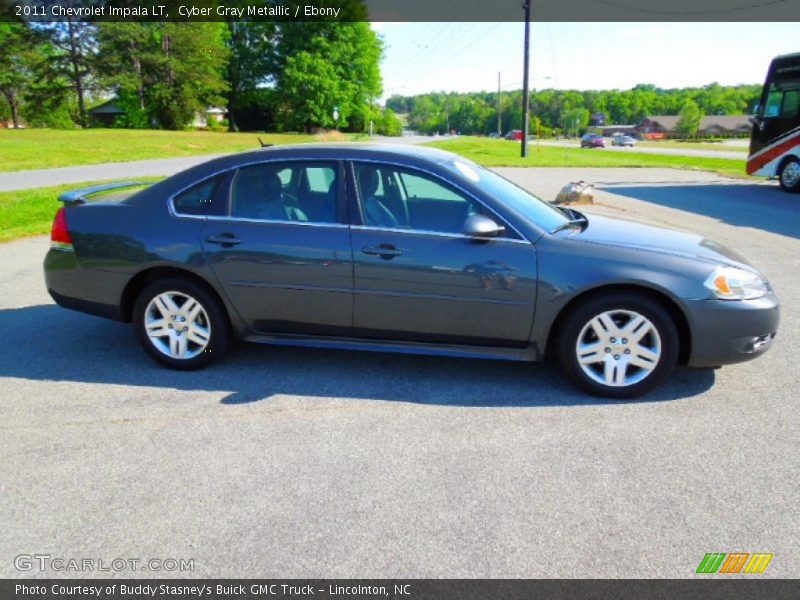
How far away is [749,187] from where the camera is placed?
58.1ft

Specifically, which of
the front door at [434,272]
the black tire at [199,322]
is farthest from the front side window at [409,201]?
the black tire at [199,322]

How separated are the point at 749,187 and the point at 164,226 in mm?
18436

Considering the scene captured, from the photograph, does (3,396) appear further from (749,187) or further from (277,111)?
(277,111)

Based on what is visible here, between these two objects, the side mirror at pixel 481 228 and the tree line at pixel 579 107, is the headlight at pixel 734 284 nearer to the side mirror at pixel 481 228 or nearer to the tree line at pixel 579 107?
the side mirror at pixel 481 228

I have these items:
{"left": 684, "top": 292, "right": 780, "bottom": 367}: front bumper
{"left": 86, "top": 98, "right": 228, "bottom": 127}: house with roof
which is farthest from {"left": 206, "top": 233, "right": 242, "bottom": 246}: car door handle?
{"left": 86, "top": 98, "right": 228, "bottom": 127}: house with roof

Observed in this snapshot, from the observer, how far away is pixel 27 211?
36.0ft

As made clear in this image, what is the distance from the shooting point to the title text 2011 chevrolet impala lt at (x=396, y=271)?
367cm

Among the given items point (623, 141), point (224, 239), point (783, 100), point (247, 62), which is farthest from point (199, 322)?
point (623, 141)

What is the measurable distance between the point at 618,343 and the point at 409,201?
1.67 metres

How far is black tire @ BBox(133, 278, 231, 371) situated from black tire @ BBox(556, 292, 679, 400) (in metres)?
2.33

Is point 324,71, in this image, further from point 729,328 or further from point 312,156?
point 729,328

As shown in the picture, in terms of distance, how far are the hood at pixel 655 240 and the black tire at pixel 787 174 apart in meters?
14.1

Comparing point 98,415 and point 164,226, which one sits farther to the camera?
point 164,226
